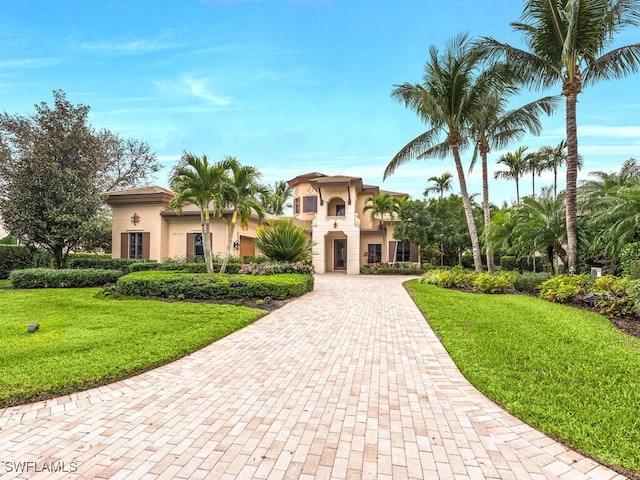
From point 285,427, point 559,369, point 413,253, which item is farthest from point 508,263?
point 285,427

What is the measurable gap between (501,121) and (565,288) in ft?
31.4

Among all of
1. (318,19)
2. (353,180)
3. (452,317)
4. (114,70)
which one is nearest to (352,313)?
(452,317)

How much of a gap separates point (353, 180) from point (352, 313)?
51.0ft

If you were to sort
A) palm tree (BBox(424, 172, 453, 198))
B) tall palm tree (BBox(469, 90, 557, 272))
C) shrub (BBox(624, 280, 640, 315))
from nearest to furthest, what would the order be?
1. shrub (BBox(624, 280, 640, 315))
2. tall palm tree (BBox(469, 90, 557, 272))
3. palm tree (BBox(424, 172, 453, 198))

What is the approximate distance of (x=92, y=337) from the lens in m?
6.12

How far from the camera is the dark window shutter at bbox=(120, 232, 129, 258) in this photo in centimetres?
1995

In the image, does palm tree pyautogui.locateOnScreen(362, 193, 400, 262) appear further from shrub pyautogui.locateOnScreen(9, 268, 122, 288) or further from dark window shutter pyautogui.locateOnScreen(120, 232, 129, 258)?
shrub pyautogui.locateOnScreen(9, 268, 122, 288)

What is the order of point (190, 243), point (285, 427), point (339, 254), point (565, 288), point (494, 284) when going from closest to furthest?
point (285, 427), point (565, 288), point (494, 284), point (190, 243), point (339, 254)

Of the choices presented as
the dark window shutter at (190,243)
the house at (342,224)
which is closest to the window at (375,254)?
the house at (342,224)

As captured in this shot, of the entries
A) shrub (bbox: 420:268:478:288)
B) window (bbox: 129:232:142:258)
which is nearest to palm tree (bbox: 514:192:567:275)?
shrub (bbox: 420:268:478:288)

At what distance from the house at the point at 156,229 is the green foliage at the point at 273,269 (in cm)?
599

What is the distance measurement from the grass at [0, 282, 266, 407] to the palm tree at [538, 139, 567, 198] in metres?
27.5

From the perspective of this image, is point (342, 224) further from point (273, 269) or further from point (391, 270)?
point (273, 269)

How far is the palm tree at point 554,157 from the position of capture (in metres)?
25.7
